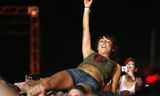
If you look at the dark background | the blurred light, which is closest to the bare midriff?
the blurred light

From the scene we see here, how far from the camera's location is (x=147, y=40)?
1182 centimetres

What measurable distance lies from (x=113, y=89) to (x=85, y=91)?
1.00 meters

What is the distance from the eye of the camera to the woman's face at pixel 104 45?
624 cm

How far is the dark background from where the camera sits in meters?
10.8

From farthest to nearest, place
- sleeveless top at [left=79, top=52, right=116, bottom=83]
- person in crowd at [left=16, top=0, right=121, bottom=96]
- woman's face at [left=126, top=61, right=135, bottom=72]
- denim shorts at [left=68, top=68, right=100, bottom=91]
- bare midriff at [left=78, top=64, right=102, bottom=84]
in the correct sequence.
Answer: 1. woman's face at [left=126, top=61, right=135, bottom=72]
2. sleeveless top at [left=79, top=52, right=116, bottom=83]
3. bare midriff at [left=78, top=64, right=102, bottom=84]
4. denim shorts at [left=68, top=68, right=100, bottom=91]
5. person in crowd at [left=16, top=0, right=121, bottom=96]

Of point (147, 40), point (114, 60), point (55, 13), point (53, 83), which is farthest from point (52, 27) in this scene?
point (53, 83)

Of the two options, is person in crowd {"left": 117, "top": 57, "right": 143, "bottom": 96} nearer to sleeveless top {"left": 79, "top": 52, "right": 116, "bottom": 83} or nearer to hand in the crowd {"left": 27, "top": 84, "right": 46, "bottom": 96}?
sleeveless top {"left": 79, "top": 52, "right": 116, "bottom": 83}

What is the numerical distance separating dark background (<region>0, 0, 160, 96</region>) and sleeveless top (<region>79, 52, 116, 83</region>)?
14.5ft

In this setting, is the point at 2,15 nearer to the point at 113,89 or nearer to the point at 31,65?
the point at 31,65

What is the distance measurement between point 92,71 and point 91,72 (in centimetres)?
3

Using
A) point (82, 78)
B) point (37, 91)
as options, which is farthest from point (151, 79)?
point (37, 91)

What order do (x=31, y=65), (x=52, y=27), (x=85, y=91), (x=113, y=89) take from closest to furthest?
(x=85, y=91), (x=113, y=89), (x=31, y=65), (x=52, y=27)

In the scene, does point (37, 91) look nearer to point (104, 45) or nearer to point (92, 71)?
point (92, 71)

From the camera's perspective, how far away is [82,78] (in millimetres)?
5840
